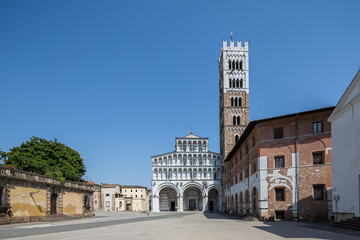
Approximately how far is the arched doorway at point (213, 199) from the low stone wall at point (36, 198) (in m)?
44.1

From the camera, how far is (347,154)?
2250cm

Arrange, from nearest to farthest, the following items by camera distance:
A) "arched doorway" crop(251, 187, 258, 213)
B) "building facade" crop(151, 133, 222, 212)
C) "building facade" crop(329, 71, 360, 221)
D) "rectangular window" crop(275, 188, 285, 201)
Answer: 1. "building facade" crop(329, 71, 360, 221)
2. "rectangular window" crop(275, 188, 285, 201)
3. "arched doorway" crop(251, 187, 258, 213)
4. "building facade" crop(151, 133, 222, 212)

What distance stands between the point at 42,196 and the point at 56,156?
18.6 m

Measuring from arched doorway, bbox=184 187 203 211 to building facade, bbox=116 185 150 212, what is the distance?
28.7m

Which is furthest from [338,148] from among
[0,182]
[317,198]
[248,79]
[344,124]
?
[248,79]

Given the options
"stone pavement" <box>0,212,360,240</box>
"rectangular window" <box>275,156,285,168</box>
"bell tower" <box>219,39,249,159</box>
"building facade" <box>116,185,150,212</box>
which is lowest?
"building facade" <box>116,185,150,212</box>

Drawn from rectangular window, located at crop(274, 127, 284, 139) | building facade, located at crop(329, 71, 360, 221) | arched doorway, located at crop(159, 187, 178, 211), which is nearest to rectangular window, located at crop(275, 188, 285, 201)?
rectangular window, located at crop(274, 127, 284, 139)

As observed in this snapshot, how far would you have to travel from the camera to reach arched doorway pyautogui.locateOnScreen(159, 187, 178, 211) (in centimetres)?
8526

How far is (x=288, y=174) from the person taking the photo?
101ft

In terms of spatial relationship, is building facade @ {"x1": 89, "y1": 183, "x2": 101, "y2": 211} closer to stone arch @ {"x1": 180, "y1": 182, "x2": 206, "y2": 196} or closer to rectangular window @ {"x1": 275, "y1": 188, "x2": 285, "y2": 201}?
stone arch @ {"x1": 180, "y1": 182, "x2": 206, "y2": 196}

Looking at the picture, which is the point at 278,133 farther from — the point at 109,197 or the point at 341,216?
the point at 109,197

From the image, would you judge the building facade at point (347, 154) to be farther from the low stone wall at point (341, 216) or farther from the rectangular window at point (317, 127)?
the rectangular window at point (317, 127)

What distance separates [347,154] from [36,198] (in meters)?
26.6

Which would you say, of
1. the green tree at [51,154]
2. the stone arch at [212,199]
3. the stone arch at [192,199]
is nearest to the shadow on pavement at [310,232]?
the green tree at [51,154]
